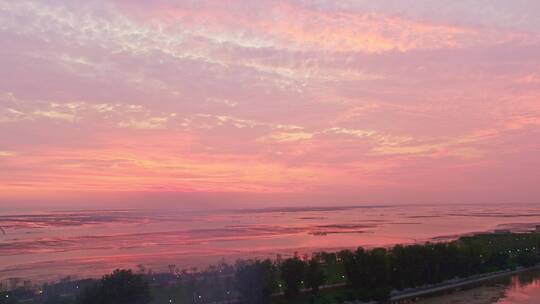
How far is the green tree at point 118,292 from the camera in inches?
1281

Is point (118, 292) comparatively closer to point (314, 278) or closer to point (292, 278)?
point (292, 278)

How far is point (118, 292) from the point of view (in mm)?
32844

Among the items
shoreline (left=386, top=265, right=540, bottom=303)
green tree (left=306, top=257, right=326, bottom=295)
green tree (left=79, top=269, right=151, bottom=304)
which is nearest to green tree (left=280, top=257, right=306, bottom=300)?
green tree (left=306, top=257, right=326, bottom=295)

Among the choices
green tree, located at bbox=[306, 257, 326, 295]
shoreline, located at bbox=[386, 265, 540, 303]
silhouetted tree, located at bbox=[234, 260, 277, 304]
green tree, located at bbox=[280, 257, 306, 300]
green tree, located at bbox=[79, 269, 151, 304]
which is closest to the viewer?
green tree, located at bbox=[79, 269, 151, 304]

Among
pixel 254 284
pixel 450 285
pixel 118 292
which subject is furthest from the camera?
pixel 450 285

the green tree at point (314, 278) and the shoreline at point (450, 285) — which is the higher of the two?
the green tree at point (314, 278)

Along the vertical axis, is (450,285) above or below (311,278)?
below

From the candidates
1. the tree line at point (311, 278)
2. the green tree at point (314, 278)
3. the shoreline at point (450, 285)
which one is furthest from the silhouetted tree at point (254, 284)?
the shoreline at point (450, 285)

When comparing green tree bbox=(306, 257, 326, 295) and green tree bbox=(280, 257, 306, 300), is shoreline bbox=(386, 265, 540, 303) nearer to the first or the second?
green tree bbox=(306, 257, 326, 295)

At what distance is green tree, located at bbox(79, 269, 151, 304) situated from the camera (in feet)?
107

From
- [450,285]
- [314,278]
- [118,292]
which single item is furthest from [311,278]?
[450,285]

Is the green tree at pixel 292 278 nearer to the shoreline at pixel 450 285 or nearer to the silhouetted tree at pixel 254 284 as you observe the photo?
the silhouetted tree at pixel 254 284

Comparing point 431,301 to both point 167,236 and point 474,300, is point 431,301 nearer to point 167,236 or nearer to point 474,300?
point 474,300

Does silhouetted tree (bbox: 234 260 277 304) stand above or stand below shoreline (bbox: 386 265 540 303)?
above
